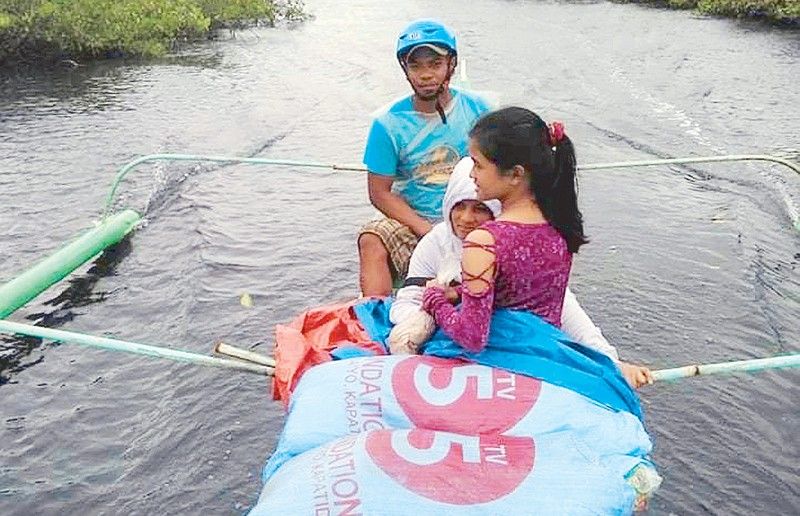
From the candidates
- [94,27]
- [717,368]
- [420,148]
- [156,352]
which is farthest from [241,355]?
[94,27]

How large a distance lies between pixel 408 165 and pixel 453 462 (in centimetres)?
227

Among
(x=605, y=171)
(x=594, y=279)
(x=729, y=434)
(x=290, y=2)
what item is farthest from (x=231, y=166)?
(x=290, y=2)

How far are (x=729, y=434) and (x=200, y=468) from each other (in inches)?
104

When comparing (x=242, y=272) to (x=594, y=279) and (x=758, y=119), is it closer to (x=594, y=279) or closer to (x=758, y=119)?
(x=594, y=279)

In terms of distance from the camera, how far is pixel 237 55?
1686 cm

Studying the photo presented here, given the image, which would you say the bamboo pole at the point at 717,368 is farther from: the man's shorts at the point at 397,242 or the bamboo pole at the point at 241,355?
the bamboo pole at the point at 241,355

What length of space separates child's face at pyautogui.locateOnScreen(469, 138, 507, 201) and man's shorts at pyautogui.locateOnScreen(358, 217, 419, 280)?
1567 millimetres

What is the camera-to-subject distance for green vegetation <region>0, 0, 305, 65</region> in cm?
1420

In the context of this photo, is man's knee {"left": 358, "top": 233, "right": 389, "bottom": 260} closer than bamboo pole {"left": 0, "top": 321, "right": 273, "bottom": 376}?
No

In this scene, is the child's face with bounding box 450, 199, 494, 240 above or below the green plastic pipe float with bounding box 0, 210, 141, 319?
above

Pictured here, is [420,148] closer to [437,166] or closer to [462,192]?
[437,166]

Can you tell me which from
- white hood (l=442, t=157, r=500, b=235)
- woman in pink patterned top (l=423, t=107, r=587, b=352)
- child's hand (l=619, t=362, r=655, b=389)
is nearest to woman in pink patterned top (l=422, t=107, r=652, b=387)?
woman in pink patterned top (l=423, t=107, r=587, b=352)

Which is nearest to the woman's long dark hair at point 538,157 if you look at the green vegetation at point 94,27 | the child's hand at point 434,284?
the child's hand at point 434,284

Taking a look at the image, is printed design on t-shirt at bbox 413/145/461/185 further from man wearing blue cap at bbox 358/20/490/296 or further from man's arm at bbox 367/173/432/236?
man's arm at bbox 367/173/432/236
